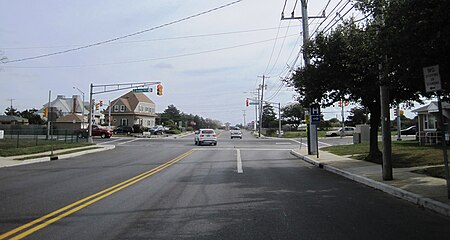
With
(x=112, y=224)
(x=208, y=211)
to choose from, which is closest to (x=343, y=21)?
(x=208, y=211)

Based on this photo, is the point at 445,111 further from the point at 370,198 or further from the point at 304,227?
the point at 304,227

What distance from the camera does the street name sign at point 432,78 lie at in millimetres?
8391

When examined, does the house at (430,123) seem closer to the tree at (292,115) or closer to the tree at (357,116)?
the tree at (357,116)

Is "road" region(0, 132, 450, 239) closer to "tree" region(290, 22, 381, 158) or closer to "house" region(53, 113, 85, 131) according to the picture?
"tree" region(290, 22, 381, 158)

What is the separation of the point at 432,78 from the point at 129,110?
85.7 m

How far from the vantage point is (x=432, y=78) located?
8555 millimetres

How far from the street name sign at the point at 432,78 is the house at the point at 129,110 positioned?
84374 mm

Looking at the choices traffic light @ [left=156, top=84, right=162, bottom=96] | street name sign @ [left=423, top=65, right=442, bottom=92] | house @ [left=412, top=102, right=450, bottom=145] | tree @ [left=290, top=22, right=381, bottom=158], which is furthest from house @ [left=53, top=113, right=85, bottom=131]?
street name sign @ [left=423, top=65, right=442, bottom=92]

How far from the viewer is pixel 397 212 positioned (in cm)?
809

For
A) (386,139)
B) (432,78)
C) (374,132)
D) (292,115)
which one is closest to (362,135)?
Answer: (374,132)

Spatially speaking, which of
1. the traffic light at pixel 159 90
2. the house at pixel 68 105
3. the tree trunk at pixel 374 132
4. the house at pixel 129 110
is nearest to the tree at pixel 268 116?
the house at pixel 129 110

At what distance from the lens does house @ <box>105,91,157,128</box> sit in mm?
90125

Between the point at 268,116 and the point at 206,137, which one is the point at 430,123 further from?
the point at 268,116

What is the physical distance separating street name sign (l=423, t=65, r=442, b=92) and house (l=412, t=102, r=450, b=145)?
57.1ft
